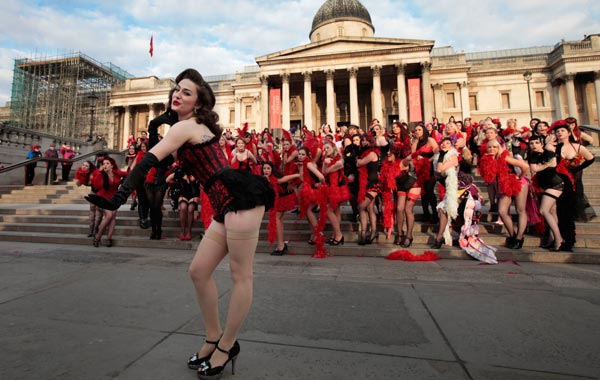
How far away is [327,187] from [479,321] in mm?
3771

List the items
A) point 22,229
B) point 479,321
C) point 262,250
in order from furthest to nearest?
1. point 22,229
2. point 262,250
3. point 479,321

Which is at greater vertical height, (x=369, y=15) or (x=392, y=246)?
(x=369, y=15)

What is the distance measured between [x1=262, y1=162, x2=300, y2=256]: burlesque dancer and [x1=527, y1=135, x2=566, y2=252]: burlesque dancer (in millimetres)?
4465

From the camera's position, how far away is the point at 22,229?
8.34 metres

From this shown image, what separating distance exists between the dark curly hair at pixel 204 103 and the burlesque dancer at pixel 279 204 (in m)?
3.93

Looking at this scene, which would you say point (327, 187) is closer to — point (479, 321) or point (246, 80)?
point (479, 321)

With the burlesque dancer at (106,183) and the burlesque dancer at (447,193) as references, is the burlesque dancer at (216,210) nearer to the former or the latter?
the burlesque dancer at (447,193)

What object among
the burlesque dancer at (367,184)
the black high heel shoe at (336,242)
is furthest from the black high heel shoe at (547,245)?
the black high heel shoe at (336,242)

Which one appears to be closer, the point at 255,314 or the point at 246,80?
the point at 255,314

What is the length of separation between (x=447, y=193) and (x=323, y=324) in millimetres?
4232


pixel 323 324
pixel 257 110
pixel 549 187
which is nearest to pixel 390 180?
pixel 549 187

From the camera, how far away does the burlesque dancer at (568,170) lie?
5.53 metres

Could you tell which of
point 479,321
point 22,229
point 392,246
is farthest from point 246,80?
point 479,321

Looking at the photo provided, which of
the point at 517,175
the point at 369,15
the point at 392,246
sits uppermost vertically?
the point at 369,15
